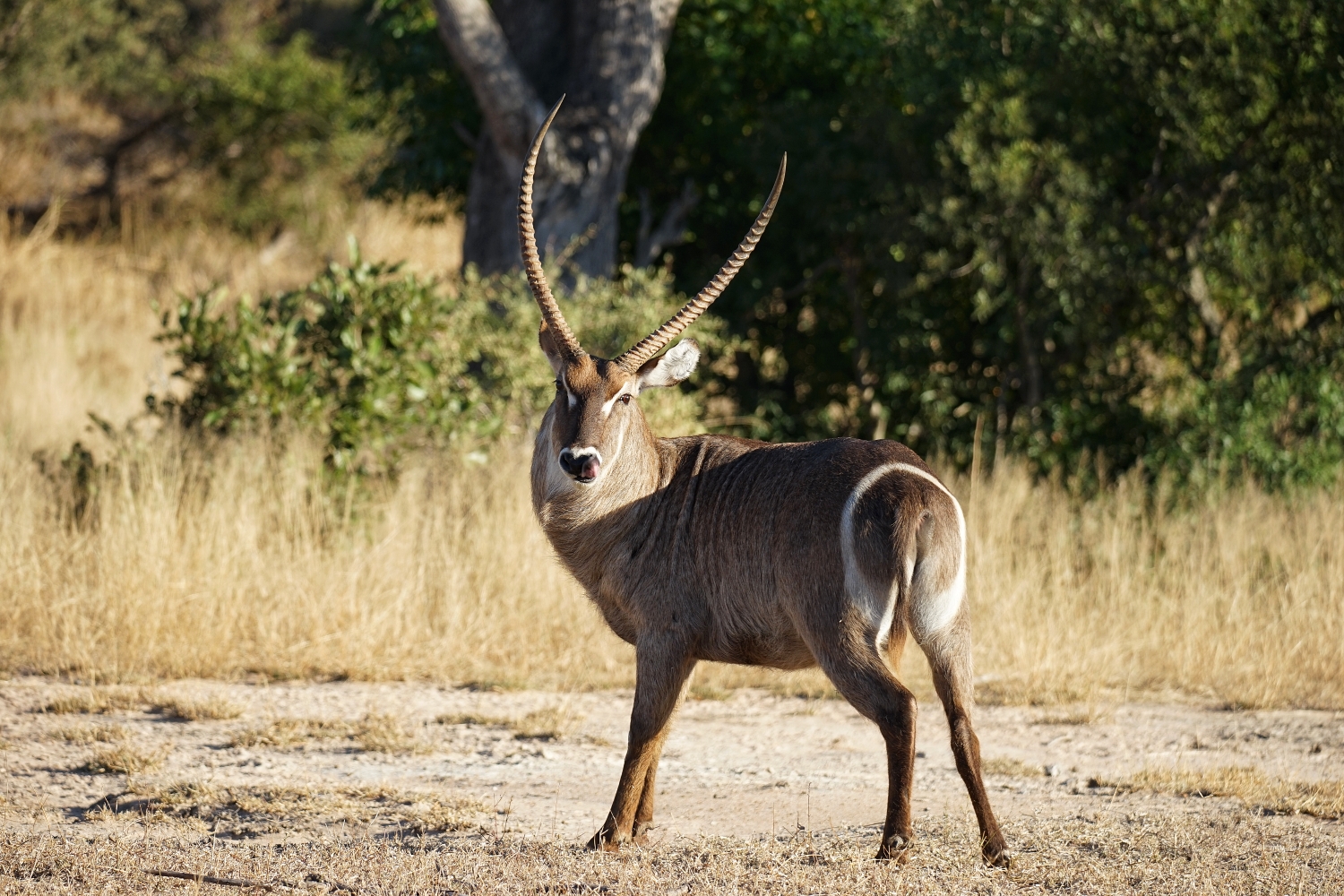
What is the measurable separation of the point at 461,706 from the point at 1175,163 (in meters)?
6.68

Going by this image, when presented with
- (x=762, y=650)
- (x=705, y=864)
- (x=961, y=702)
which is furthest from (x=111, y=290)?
(x=961, y=702)

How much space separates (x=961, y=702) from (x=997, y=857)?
1.72 feet

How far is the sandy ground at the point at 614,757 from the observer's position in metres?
5.19

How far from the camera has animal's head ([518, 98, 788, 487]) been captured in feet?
15.9

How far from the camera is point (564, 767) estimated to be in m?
5.86

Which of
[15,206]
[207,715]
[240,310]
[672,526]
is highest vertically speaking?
[15,206]

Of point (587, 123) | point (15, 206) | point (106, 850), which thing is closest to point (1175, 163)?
point (587, 123)

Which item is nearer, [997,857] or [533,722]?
[997,857]

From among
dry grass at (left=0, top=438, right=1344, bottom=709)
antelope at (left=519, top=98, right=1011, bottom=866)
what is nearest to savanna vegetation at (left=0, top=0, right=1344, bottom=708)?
dry grass at (left=0, top=438, right=1344, bottom=709)

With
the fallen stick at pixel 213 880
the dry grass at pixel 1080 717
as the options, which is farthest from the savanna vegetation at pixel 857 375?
the fallen stick at pixel 213 880

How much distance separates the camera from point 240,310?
8359 millimetres

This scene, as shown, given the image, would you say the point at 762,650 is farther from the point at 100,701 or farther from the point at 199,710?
the point at 100,701

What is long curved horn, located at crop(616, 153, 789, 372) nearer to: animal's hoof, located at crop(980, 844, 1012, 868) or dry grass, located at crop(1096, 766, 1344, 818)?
animal's hoof, located at crop(980, 844, 1012, 868)

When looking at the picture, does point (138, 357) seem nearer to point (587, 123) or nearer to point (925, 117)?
point (587, 123)
